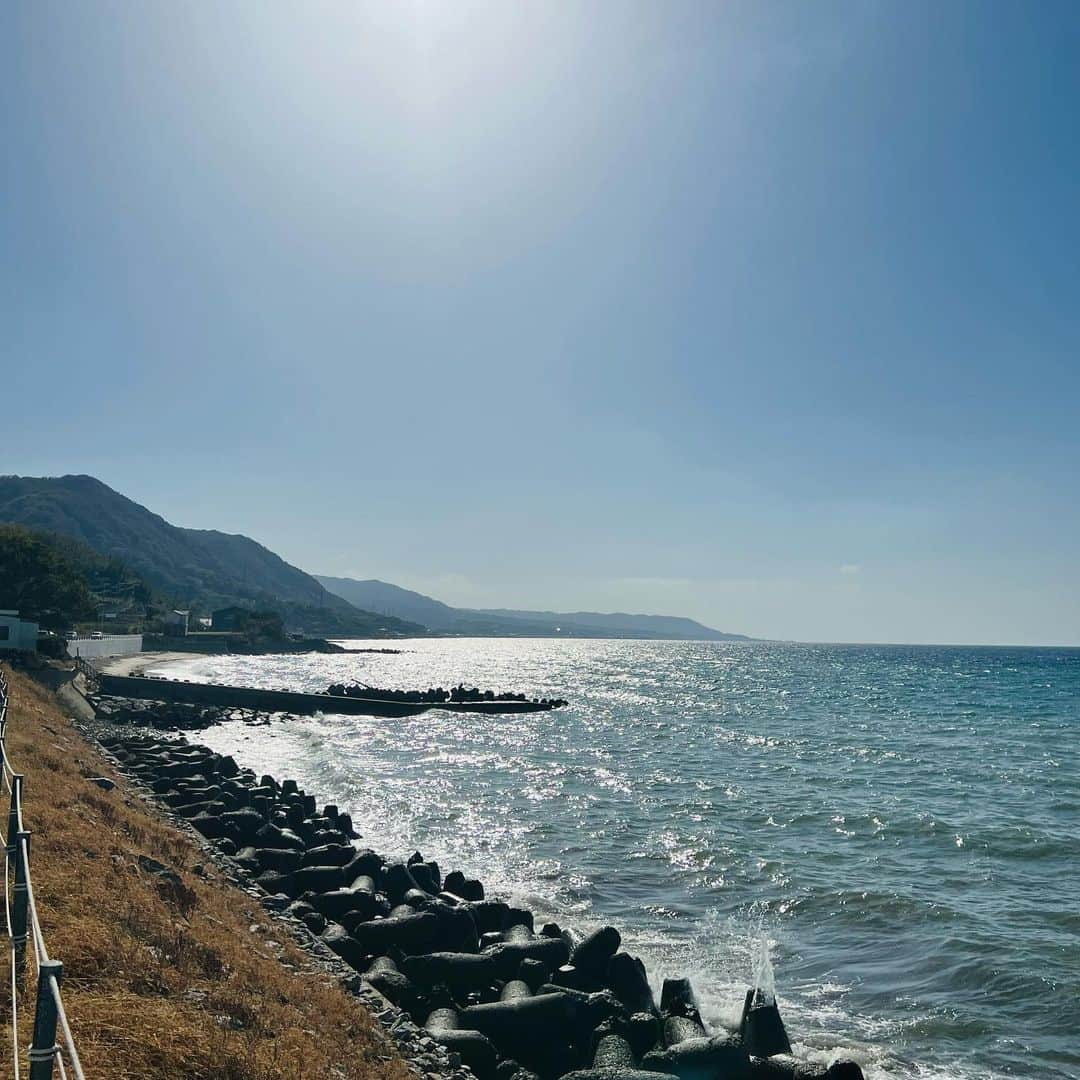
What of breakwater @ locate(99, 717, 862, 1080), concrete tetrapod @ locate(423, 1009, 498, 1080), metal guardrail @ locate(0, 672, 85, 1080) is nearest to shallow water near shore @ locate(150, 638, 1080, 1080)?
breakwater @ locate(99, 717, 862, 1080)

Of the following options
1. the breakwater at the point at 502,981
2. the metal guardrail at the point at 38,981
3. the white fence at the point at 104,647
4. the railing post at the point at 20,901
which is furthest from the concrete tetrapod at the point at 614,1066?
the white fence at the point at 104,647

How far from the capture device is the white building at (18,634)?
51.2 meters

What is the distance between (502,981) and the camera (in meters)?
13.1

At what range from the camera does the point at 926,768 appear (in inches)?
1501

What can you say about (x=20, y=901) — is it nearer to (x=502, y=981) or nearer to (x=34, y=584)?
(x=502, y=981)

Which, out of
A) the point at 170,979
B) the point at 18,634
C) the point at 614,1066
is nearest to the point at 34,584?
the point at 18,634

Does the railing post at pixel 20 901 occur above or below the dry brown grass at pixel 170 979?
above

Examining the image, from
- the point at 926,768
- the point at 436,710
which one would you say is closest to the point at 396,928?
the point at 926,768

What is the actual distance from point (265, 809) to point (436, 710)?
4436 cm

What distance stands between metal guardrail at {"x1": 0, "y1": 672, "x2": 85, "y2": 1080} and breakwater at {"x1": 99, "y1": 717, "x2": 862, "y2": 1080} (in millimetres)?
5566

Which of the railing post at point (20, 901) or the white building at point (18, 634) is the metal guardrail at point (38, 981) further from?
the white building at point (18, 634)

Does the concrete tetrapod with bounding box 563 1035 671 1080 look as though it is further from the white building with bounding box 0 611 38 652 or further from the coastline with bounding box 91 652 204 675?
the coastline with bounding box 91 652 204 675

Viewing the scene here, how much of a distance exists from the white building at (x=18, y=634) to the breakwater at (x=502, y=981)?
39936 millimetres

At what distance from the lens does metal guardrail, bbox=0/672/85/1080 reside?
394cm
